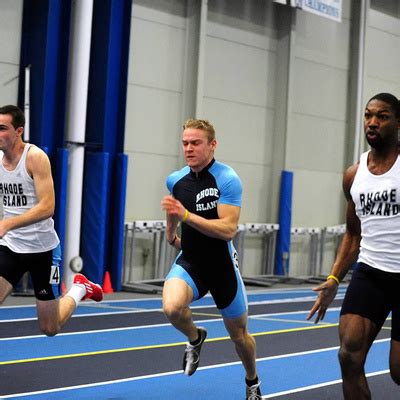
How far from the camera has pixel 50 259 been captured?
20.6 feet

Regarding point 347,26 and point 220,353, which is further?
point 347,26

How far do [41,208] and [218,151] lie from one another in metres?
10.9

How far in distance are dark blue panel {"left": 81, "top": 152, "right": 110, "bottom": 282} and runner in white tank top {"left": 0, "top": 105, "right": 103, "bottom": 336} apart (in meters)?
6.90

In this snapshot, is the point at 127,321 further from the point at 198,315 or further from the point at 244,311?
the point at 244,311

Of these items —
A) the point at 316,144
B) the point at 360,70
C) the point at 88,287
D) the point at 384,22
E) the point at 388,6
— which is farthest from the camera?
the point at 388,6

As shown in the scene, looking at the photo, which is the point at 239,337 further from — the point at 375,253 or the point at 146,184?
the point at 146,184

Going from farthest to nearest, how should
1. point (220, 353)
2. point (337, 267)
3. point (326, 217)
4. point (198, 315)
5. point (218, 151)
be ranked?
point (326, 217) < point (218, 151) < point (198, 315) < point (220, 353) < point (337, 267)

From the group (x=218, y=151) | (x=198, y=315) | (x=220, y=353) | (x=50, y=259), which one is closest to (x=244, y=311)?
(x=50, y=259)

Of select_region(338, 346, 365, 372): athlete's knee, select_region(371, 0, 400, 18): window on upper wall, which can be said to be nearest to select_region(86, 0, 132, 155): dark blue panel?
select_region(371, 0, 400, 18): window on upper wall

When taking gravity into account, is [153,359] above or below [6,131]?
below

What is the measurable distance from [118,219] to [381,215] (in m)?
9.42

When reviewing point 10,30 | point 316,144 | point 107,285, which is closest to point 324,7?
point 316,144

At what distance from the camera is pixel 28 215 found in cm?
579

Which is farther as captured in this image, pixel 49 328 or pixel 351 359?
pixel 49 328
